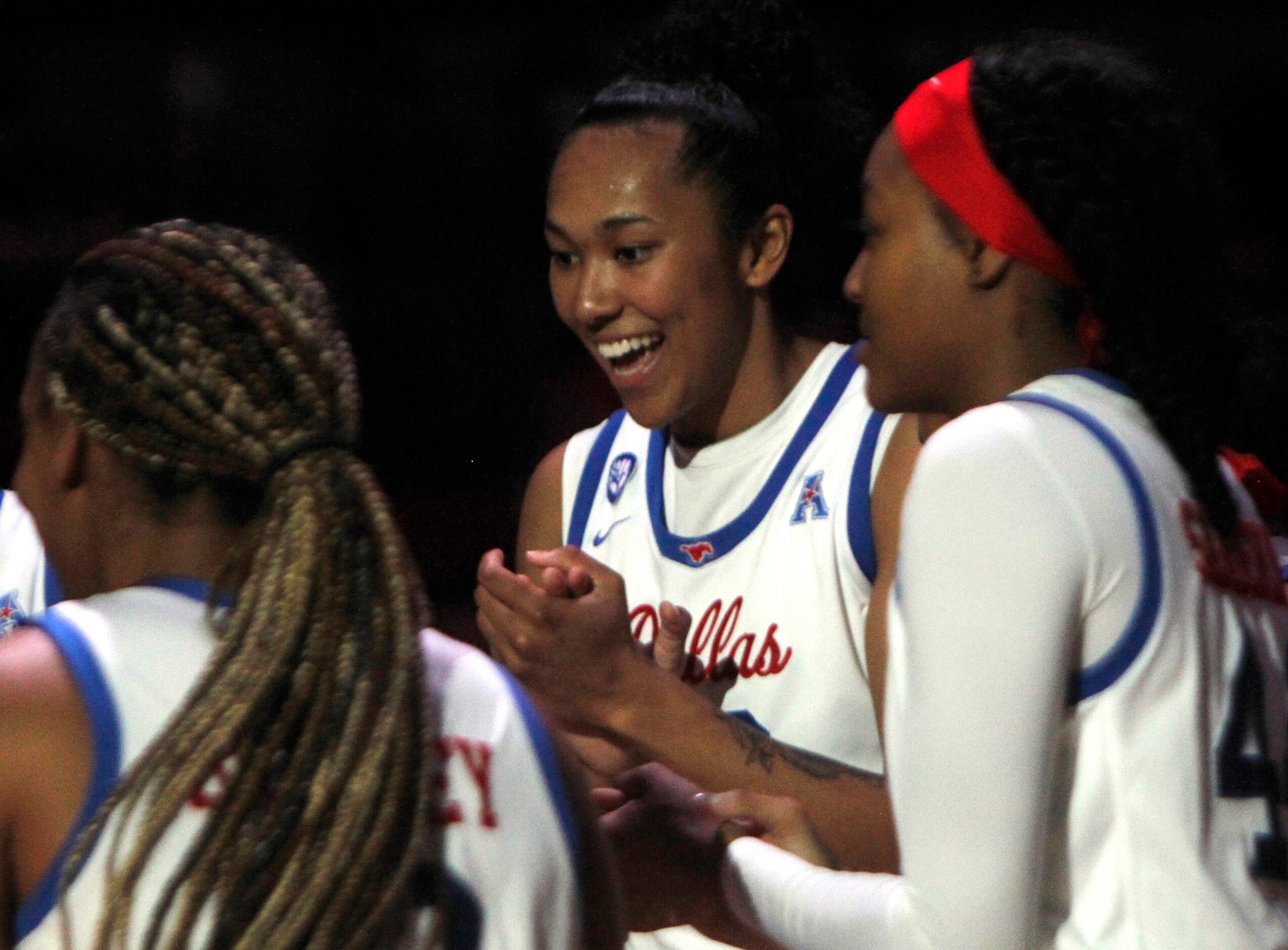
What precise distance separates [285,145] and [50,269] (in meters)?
0.84

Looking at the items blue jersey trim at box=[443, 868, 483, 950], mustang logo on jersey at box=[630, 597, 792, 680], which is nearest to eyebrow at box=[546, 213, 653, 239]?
mustang logo on jersey at box=[630, 597, 792, 680]

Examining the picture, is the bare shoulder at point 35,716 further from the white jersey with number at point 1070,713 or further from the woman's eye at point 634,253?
the woman's eye at point 634,253

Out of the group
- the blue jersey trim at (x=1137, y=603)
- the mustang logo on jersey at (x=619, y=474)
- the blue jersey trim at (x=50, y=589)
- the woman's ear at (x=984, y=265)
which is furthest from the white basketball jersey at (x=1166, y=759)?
the blue jersey trim at (x=50, y=589)

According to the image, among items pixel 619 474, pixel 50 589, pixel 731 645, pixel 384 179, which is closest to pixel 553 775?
pixel 731 645

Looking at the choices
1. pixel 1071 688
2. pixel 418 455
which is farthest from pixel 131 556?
pixel 418 455

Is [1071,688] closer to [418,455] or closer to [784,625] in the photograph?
[784,625]

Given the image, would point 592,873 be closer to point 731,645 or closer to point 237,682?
point 237,682

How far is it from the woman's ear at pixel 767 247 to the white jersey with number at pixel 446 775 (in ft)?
3.73

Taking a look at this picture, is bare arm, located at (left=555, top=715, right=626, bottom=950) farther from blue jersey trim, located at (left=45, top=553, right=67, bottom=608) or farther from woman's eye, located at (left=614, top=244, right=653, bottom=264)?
blue jersey trim, located at (left=45, top=553, right=67, bottom=608)

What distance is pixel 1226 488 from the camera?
1471 millimetres

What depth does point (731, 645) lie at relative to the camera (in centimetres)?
222

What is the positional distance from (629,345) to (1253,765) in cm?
121

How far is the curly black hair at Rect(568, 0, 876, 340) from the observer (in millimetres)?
2406

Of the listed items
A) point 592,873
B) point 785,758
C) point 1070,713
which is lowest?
point 785,758
